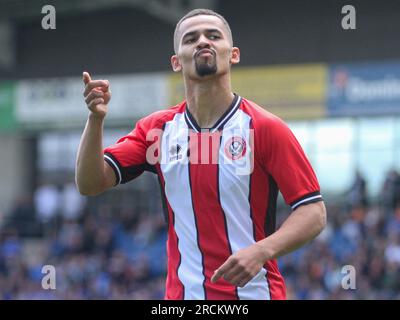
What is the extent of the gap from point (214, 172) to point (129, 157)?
0.51 meters

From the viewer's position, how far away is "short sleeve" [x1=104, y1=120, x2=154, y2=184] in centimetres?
458

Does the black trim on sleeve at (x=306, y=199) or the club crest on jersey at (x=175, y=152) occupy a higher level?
the club crest on jersey at (x=175, y=152)

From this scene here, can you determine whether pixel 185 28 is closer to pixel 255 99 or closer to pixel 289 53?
pixel 255 99

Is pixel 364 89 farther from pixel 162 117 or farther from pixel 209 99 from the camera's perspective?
pixel 209 99

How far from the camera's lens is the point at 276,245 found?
3.93m

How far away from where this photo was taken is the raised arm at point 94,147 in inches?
165

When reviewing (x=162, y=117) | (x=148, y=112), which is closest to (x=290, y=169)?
(x=162, y=117)

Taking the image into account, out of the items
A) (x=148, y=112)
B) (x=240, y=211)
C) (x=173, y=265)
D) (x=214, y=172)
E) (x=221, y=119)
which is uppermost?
(x=148, y=112)

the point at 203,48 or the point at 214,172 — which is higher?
the point at 203,48

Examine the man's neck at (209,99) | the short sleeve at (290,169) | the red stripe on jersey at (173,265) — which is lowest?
the red stripe on jersey at (173,265)

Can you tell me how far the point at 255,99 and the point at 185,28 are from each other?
14317 millimetres

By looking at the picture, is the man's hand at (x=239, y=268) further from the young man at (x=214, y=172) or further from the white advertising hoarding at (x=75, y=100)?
the white advertising hoarding at (x=75, y=100)

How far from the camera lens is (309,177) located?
13.8 ft

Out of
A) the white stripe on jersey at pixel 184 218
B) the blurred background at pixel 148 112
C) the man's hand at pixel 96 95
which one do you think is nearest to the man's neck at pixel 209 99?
the white stripe on jersey at pixel 184 218
